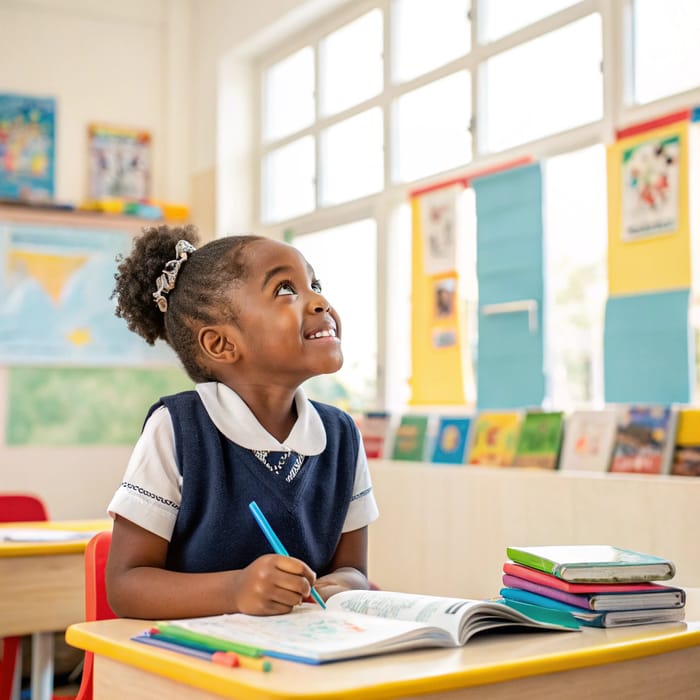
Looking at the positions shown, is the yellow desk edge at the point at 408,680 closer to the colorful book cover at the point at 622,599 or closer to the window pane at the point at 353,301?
the colorful book cover at the point at 622,599

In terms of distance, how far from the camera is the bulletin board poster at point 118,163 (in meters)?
5.99

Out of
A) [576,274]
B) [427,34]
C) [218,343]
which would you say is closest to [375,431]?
[576,274]

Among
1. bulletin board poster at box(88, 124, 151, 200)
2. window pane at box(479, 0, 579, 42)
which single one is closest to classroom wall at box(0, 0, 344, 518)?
bulletin board poster at box(88, 124, 151, 200)

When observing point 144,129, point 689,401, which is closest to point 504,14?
point 689,401

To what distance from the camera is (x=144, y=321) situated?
178cm

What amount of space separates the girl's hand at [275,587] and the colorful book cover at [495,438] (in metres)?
2.41

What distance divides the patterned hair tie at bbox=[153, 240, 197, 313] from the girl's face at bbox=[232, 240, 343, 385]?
0.15 m

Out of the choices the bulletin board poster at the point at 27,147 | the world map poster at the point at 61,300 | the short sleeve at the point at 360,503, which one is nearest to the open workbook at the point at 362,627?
Result: the short sleeve at the point at 360,503

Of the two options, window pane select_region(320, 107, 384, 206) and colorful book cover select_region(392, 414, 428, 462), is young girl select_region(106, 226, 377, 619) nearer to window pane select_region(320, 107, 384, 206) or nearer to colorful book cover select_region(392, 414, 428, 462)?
colorful book cover select_region(392, 414, 428, 462)

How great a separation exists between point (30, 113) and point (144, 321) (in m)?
4.49

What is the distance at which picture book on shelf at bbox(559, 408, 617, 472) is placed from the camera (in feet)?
10.6

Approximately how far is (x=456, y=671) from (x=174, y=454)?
64 centimetres

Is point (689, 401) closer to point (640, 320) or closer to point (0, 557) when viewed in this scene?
point (640, 320)

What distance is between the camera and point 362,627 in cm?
112
